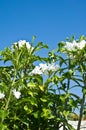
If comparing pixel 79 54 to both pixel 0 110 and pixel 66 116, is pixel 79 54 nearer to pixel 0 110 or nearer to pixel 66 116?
pixel 66 116

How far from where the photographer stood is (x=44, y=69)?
6.67 metres

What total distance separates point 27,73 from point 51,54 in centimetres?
56

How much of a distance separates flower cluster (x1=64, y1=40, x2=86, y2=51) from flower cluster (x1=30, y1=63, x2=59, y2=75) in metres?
0.42

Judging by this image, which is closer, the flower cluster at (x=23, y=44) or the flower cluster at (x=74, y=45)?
the flower cluster at (x=74, y=45)

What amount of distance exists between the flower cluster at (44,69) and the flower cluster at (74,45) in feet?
1.38

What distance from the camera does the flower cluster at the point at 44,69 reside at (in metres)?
6.60

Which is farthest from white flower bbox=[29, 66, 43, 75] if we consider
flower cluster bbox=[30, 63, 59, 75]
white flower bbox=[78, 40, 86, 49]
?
white flower bbox=[78, 40, 86, 49]

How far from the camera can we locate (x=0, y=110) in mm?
6008

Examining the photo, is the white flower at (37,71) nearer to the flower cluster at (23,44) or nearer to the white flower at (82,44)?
the flower cluster at (23,44)

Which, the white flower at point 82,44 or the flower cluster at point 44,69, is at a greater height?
the white flower at point 82,44

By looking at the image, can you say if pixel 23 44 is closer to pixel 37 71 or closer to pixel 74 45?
pixel 37 71

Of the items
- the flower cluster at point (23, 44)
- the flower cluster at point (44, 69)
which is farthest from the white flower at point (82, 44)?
the flower cluster at point (23, 44)

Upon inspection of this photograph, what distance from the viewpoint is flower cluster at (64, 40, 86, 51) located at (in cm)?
636

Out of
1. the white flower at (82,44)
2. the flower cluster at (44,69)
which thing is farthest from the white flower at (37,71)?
the white flower at (82,44)
